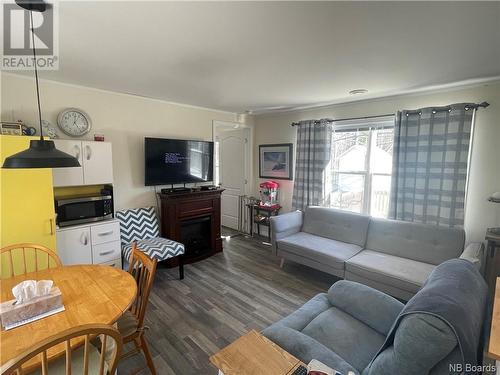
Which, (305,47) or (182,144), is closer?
(305,47)

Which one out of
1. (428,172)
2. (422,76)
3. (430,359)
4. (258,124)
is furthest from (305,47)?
(258,124)

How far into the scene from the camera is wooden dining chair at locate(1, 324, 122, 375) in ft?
2.65

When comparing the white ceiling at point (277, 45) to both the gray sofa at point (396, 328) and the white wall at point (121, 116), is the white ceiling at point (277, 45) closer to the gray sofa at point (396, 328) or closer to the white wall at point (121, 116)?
the white wall at point (121, 116)

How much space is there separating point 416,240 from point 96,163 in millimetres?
3804

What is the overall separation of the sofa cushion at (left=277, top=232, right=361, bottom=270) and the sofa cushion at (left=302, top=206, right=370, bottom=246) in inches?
3.5

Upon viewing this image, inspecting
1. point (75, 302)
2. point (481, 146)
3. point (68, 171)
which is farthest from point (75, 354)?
point (481, 146)

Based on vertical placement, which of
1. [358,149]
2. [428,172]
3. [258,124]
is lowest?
[428,172]

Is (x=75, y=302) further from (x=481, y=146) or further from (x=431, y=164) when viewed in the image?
(x=481, y=146)

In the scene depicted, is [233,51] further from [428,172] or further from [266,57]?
[428,172]

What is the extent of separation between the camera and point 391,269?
253cm

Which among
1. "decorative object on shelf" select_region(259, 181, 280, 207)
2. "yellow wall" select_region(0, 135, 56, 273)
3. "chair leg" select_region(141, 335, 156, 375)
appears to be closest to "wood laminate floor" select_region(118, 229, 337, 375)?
"chair leg" select_region(141, 335, 156, 375)

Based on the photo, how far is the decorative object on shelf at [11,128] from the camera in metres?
2.15

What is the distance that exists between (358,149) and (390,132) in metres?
0.48

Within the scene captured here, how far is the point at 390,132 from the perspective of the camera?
331 centimetres
